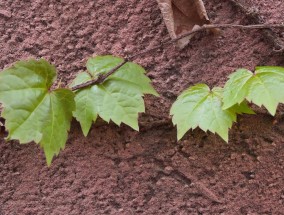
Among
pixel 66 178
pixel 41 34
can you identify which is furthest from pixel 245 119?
pixel 41 34

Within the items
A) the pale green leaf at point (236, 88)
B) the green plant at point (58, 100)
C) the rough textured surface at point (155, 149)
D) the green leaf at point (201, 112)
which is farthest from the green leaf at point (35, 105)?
the pale green leaf at point (236, 88)

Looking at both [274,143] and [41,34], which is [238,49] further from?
[41,34]

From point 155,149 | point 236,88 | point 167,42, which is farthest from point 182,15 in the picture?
point 155,149

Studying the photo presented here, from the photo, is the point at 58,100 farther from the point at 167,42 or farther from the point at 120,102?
the point at 167,42

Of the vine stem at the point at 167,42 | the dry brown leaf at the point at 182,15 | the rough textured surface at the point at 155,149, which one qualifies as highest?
Answer: the dry brown leaf at the point at 182,15

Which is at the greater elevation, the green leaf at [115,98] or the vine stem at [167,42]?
the vine stem at [167,42]

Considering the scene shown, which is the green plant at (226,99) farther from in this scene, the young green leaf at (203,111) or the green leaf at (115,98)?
the green leaf at (115,98)
